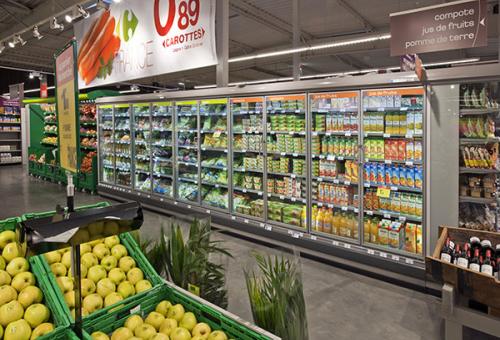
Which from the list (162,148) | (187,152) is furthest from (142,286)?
(162,148)

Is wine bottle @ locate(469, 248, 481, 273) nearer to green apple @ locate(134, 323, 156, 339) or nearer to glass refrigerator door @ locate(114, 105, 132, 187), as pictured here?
green apple @ locate(134, 323, 156, 339)

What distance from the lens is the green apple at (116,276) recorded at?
201 cm

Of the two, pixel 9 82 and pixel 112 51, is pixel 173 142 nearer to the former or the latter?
pixel 112 51

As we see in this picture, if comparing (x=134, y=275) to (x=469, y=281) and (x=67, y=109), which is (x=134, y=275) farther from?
(x=469, y=281)

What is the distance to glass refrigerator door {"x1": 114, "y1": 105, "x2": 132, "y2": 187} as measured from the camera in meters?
8.85

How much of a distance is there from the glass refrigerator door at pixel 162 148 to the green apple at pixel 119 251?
5.29m

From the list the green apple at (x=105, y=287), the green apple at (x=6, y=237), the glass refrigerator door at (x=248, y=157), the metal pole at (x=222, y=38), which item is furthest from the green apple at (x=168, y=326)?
the metal pole at (x=222, y=38)

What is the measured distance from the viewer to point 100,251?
2.15m

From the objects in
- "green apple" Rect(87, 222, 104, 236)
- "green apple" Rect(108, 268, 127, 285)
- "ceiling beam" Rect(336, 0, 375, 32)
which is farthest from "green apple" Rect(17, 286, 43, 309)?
"ceiling beam" Rect(336, 0, 375, 32)

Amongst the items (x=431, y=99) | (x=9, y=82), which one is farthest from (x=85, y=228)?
(x=9, y=82)

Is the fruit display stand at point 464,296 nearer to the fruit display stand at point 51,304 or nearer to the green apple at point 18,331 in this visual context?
the fruit display stand at point 51,304

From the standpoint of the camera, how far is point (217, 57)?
6336 millimetres

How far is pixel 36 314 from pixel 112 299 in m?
0.33

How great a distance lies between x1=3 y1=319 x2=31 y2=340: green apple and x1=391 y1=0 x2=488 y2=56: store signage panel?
4.40 meters
